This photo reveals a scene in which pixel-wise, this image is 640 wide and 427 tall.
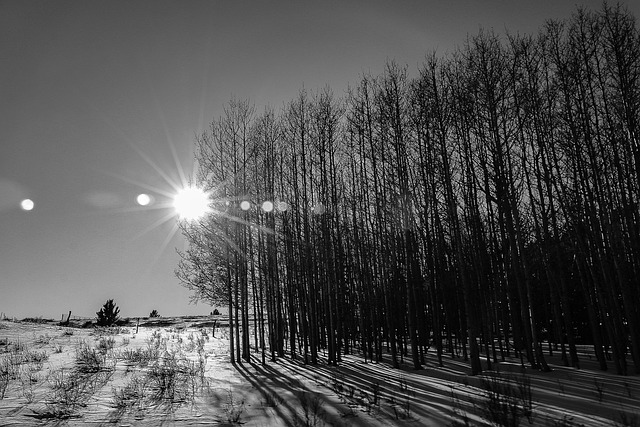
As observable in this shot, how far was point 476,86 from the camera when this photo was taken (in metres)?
11.9

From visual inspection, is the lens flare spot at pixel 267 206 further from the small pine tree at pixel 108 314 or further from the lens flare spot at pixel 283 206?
the small pine tree at pixel 108 314

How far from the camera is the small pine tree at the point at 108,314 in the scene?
107 ft

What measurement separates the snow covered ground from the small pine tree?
24024 millimetres

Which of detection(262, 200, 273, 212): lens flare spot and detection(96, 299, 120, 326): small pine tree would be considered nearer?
detection(262, 200, 273, 212): lens flare spot

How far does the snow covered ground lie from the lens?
550 cm

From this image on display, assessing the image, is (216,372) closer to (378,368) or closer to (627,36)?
(378,368)

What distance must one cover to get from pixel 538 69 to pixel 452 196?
4.91 meters

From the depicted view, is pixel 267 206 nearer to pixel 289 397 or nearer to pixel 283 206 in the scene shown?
pixel 283 206

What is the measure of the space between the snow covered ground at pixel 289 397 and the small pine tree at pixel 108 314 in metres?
24.0

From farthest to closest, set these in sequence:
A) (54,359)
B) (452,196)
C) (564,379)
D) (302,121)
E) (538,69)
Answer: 1. (302,121)
2. (538,69)
3. (452,196)
4. (54,359)
5. (564,379)

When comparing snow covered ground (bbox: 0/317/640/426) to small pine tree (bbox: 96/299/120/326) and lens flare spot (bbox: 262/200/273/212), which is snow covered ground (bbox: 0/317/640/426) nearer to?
lens flare spot (bbox: 262/200/273/212)

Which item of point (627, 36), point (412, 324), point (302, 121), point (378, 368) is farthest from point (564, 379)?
point (302, 121)

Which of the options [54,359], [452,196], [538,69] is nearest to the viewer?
[54,359]

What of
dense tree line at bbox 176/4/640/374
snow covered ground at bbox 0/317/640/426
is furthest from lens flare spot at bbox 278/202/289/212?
snow covered ground at bbox 0/317/640/426
